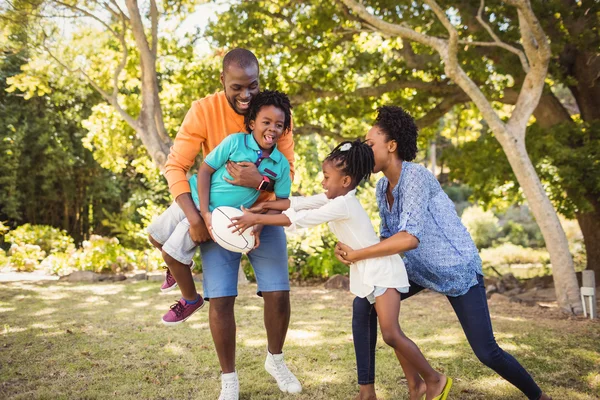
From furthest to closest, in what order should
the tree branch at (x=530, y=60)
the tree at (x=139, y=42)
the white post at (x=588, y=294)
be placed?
the tree at (x=139, y=42) < the tree branch at (x=530, y=60) < the white post at (x=588, y=294)

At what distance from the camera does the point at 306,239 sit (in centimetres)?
1175

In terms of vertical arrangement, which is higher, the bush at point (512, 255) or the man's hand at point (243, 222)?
the man's hand at point (243, 222)

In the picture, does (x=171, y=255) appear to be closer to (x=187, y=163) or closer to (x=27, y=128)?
(x=187, y=163)

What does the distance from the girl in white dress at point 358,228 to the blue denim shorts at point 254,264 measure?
321mm

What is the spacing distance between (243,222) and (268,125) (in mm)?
567

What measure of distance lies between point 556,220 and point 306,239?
541cm

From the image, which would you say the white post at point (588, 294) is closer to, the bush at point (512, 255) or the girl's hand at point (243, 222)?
the girl's hand at point (243, 222)

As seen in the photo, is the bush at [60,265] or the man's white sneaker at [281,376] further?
the bush at [60,265]

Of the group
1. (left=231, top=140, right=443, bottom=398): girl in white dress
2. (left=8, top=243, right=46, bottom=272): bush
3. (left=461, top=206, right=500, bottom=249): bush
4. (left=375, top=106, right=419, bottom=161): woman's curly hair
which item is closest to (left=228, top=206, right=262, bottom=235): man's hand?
(left=231, top=140, right=443, bottom=398): girl in white dress

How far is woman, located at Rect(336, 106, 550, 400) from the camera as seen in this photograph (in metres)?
3.04

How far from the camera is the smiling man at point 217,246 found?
130 inches

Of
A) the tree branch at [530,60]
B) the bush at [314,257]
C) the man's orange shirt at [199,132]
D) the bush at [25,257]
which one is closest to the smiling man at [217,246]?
the man's orange shirt at [199,132]

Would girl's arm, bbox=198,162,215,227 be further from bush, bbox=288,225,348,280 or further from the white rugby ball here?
bush, bbox=288,225,348,280

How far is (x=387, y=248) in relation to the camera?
299cm
